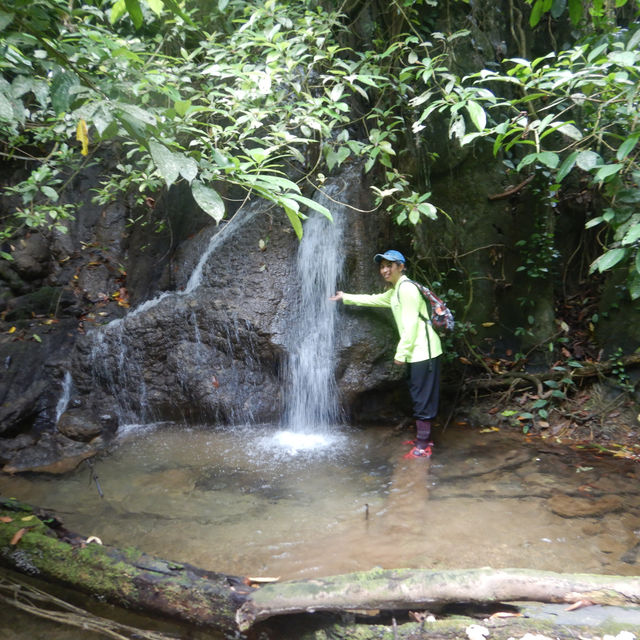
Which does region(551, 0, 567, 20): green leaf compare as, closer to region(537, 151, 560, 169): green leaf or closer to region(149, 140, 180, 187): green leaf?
region(537, 151, 560, 169): green leaf

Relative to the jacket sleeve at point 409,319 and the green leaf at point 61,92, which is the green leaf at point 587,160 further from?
the green leaf at point 61,92

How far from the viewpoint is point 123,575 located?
2.41 meters

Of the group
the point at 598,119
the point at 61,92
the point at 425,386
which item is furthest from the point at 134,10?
the point at 425,386

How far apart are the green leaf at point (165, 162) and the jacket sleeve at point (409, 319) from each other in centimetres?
325

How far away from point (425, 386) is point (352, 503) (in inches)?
55.7

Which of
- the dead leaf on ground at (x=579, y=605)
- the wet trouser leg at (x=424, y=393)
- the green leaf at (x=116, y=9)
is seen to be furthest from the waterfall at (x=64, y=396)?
the dead leaf on ground at (x=579, y=605)

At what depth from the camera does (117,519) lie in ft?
11.9

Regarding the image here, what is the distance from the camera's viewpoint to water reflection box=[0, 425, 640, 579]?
3.07 m

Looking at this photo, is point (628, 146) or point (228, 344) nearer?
point (628, 146)

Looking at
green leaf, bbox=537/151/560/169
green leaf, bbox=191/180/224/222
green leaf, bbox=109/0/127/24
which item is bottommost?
green leaf, bbox=191/180/224/222

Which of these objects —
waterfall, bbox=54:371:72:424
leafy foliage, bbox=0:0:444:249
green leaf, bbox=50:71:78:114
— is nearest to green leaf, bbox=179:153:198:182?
leafy foliage, bbox=0:0:444:249

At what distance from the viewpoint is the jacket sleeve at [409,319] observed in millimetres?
4539

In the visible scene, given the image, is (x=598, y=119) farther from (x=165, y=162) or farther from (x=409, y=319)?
(x=165, y=162)

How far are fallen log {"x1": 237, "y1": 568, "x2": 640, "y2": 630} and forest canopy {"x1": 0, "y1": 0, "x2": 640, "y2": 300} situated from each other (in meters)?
1.62
